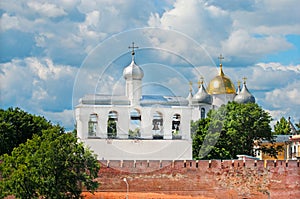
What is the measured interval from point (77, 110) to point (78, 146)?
9813 mm

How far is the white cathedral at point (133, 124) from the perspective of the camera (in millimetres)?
49625

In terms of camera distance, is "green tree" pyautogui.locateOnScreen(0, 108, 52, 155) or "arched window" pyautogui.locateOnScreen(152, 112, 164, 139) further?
"arched window" pyautogui.locateOnScreen(152, 112, 164, 139)

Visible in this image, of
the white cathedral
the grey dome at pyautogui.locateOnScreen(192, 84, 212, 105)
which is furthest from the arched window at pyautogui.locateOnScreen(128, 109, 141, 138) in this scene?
the grey dome at pyautogui.locateOnScreen(192, 84, 212, 105)

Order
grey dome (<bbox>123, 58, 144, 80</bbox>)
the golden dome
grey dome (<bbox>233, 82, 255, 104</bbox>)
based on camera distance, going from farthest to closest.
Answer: the golden dome, grey dome (<bbox>233, 82, 255, 104</bbox>), grey dome (<bbox>123, 58, 144, 80</bbox>)

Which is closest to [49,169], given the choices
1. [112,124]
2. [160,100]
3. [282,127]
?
[160,100]

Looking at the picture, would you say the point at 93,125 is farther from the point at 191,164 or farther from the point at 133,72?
the point at 191,164

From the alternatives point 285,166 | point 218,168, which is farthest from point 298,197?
point 218,168

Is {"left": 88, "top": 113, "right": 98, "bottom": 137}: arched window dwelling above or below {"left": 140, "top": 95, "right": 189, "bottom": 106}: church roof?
below

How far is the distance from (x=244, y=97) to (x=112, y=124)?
31.3 metres

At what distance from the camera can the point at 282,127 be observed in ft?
293

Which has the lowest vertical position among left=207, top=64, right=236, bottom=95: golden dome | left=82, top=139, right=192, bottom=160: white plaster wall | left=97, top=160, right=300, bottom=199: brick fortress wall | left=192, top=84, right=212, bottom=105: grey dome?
left=97, top=160, right=300, bottom=199: brick fortress wall

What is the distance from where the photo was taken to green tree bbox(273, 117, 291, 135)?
8775 cm

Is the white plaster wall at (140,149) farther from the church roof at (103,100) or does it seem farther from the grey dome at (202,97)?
the grey dome at (202,97)

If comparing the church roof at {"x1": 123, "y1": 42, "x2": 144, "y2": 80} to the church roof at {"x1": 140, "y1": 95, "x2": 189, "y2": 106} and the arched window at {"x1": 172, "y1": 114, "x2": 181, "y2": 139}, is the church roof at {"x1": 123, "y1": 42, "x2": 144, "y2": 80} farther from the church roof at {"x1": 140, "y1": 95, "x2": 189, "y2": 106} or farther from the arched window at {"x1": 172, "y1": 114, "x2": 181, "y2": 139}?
the arched window at {"x1": 172, "y1": 114, "x2": 181, "y2": 139}
